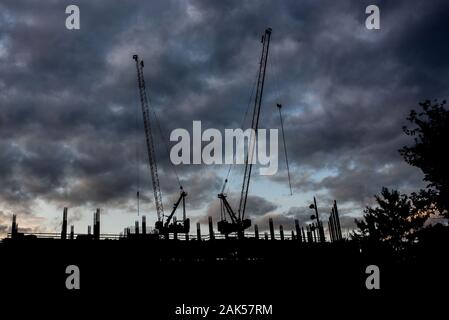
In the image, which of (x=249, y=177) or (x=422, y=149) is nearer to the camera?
(x=422, y=149)

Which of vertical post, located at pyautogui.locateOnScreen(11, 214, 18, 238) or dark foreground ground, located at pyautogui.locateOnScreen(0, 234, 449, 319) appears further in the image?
vertical post, located at pyautogui.locateOnScreen(11, 214, 18, 238)

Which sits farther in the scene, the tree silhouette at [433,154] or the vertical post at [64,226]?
the vertical post at [64,226]

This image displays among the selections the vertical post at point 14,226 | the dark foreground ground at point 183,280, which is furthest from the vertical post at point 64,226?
the vertical post at point 14,226

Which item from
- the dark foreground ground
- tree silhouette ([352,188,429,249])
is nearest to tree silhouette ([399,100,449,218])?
the dark foreground ground

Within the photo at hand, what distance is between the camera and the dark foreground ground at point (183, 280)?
4388 cm

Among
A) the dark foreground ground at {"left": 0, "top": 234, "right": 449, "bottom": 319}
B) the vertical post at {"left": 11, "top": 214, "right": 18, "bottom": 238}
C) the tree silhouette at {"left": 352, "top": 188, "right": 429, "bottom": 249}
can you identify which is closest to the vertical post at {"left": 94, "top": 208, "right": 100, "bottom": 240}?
the dark foreground ground at {"left": 0, "top": 234, "right": 449, "bottom": 319}

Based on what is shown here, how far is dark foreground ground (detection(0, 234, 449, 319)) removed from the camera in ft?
144

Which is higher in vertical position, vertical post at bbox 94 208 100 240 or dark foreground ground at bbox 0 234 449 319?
vertical post at bbox 94 208 100 240

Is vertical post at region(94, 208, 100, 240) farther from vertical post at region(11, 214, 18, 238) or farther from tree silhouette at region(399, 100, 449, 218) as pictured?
tree silhouette at region(399, 100, 449, 218)

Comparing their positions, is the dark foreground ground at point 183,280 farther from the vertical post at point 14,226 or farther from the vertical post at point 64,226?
the vertical post at point 14,226

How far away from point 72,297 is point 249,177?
234 feet

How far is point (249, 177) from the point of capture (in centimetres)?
10988
